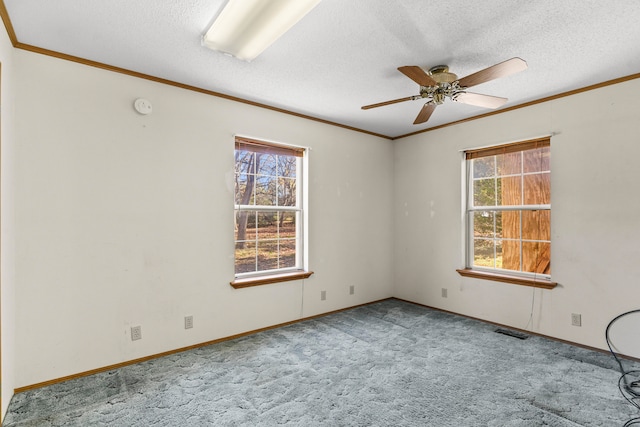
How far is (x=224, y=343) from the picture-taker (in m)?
3.15

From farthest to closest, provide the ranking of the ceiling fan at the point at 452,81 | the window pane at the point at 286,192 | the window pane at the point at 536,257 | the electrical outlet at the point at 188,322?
the window pane at the point at 286,192 < the window pane at the point at 536,257 < the electrical outlet at the point at 188,322 < the ceiling fan at the point at 452,81

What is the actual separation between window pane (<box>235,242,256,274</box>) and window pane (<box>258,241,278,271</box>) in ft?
0.26

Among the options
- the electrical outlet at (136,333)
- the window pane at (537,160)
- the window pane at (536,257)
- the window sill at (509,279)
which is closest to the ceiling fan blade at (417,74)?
the window pane at (537,160)

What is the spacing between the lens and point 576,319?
3.12 m

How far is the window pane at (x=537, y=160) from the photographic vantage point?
3438mm

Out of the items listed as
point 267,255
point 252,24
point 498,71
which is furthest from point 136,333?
point 498,71

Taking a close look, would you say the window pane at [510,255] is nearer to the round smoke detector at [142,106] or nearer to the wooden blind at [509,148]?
the wooden blind at [509,148]

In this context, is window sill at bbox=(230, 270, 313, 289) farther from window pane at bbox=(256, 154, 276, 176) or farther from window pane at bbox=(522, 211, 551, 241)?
window pane at bbox=(522, 211, 551, 241)

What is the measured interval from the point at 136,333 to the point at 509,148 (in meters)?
4.25

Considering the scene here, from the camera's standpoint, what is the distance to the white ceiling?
1.92 meters

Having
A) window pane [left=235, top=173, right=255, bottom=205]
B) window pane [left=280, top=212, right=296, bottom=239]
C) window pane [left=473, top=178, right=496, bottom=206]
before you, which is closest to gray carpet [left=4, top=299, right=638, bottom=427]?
window pane [left=280, top=212, right=296, bottom=239]

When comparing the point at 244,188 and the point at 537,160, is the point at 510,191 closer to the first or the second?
the point at 537,160

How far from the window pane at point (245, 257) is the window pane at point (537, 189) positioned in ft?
10.2

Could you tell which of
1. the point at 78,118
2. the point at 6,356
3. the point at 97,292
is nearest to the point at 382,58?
the point at 78,118
